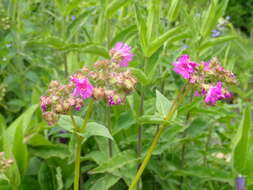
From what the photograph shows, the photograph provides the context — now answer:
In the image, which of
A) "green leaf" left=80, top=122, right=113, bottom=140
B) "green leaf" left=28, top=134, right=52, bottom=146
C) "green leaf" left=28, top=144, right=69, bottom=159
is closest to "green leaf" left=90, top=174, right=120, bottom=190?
"green leaf" left=28, top=144, right=69, bottom=159

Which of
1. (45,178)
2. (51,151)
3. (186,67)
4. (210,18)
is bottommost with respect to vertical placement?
(45,178)

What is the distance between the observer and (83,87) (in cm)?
113

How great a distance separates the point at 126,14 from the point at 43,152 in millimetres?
1253

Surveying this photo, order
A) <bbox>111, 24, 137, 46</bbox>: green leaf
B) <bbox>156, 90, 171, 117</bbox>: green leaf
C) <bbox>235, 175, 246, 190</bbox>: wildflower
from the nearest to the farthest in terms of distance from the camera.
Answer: <bbox>156, 90, 171, 117</bbox>: green leaf → <bbox>235, 175, 246, 190</bbox>: wildflower → <bbox>111, 24, 137, 46</bbox>: green leaf

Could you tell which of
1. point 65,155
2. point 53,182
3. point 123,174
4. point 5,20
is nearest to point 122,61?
point 123,174

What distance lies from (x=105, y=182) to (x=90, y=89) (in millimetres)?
674

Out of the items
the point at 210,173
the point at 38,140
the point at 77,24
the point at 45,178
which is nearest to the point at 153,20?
Answer: the point at 77,24

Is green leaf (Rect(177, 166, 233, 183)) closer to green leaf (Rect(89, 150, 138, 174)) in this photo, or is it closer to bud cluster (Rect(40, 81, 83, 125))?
green leaf (Rect(89, 150, 138, 174))

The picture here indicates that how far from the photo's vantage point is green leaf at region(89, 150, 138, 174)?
4.83ft

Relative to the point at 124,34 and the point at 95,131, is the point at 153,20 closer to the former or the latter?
the point at 124,34

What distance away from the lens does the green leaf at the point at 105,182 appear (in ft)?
5.37

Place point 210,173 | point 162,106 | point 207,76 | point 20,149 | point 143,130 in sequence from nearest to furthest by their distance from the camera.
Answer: point 207,76, point 162,106, point 210,173, point 20,149, point 143,130

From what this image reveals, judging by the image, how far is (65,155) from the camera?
6.02 feet

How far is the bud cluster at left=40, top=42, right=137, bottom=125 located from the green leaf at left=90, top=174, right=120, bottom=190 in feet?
1.87
